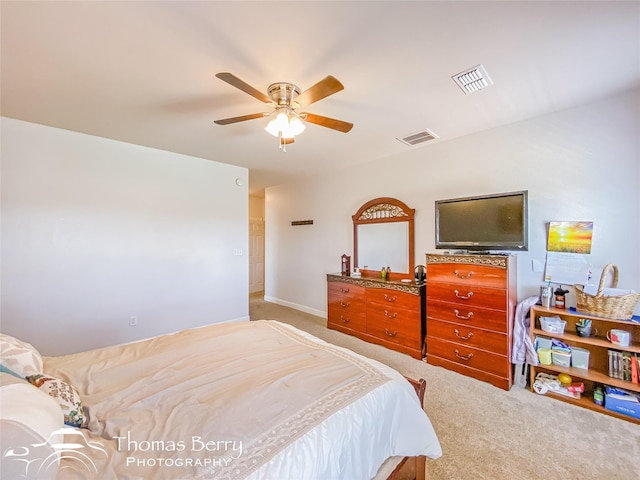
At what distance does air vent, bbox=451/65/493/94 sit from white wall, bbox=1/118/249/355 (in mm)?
3427

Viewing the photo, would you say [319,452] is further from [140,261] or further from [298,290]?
[298,290]

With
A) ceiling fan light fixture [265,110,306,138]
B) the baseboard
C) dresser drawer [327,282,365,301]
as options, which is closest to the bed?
ceiling fan light fixture [265,110,306,138]

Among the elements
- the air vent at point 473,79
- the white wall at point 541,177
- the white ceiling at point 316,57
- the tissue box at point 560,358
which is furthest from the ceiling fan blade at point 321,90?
the tissue box at point 560,358

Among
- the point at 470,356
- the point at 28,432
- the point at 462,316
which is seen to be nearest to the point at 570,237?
the point at 462,316

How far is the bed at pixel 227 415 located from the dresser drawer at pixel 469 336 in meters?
1.58

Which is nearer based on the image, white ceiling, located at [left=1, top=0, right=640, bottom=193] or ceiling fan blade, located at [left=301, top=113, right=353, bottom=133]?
white ceiling, located at [left=1, top=0, right=640, bottom=193]

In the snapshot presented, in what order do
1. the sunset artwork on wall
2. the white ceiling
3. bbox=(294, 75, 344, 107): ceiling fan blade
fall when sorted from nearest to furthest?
the white ceiling → bbox=(294, 75, 344, 107): ceiling fan blade → the sunset artwork on wall

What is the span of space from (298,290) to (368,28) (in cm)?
450

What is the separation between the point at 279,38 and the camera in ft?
5.41

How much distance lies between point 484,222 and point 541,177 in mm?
668

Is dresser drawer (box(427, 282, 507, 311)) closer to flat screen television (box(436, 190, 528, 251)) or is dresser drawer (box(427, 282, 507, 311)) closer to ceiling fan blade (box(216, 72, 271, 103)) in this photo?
flat screen television (box(436, 190, 528, 251))

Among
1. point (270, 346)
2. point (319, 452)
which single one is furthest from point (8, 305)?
point (319, 452)

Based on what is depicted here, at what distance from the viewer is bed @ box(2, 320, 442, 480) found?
840 mm

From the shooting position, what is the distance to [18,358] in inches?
45.8
